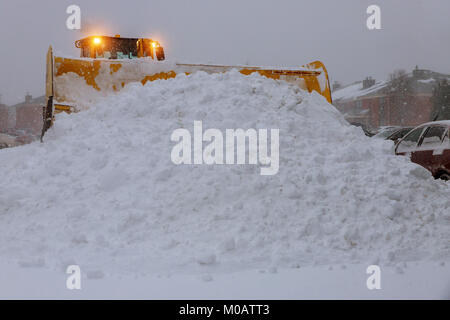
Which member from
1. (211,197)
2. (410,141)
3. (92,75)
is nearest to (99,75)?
(92,75)

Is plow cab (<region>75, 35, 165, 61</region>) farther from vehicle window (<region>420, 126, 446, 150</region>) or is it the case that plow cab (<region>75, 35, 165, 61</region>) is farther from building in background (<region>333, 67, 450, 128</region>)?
building in background (<region>333, 67, 450, 128</region>)

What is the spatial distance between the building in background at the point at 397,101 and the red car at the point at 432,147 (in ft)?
118

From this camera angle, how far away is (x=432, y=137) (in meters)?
7.66

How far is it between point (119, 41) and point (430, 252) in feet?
27.2

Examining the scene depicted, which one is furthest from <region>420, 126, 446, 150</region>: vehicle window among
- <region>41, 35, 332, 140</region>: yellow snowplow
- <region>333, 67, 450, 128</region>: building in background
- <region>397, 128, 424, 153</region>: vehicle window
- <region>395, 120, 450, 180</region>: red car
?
<region>333, 67, 450, 128</region>: building in background

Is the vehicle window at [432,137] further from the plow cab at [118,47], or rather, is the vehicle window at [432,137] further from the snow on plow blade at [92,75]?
the plow cab at [118,47]

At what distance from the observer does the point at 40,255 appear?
430 centimetres

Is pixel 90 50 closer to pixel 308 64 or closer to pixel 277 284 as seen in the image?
pixel 308 64

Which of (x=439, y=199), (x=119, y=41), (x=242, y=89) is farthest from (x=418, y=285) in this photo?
(x=119, y=41)

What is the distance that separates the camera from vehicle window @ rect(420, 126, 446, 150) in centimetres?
742

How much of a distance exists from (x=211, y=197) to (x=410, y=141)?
4.81 metres

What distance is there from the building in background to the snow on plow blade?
37581mm

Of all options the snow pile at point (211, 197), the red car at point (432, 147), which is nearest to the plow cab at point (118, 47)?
the snow pile at point (211, 197)

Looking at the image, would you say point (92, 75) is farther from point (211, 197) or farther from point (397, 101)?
point (397, 101)
